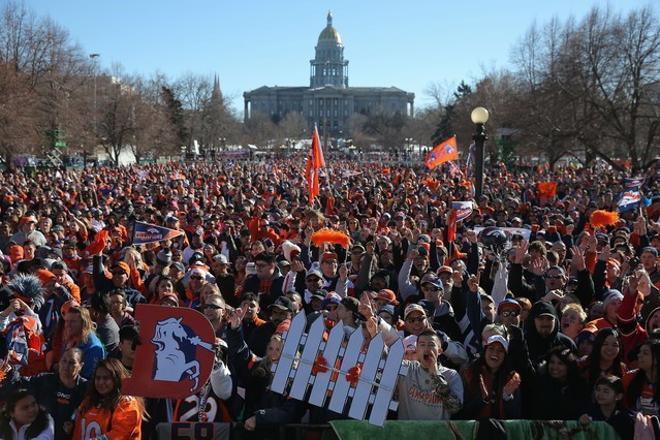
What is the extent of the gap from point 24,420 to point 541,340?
3.57 meters

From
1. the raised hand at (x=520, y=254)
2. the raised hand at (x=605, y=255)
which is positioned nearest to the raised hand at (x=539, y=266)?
the raised hand at (x=520, y=254)

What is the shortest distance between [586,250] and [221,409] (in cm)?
582

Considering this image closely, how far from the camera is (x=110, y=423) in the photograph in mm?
4453

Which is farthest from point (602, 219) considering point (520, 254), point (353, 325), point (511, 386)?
point (511, 386)

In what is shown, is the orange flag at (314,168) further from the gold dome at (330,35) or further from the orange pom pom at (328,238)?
the gold dome at (330,35)

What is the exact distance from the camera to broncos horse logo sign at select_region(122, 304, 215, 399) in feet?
15.4

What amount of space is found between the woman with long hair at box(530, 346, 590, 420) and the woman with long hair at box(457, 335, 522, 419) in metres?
0.17

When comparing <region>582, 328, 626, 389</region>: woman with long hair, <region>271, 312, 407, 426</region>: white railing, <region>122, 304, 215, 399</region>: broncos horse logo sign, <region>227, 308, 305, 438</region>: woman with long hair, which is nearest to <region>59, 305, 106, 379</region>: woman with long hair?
<region>122, 304, 215, 399</region>: broncos horse logo sign

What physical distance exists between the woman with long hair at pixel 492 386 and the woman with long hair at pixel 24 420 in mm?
2616

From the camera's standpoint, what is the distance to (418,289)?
8281 mm

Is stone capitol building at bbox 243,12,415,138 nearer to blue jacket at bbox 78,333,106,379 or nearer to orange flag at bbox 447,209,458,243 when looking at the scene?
orange flag at bbox 447,209,458,243

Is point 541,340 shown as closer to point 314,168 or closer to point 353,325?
point 353,325

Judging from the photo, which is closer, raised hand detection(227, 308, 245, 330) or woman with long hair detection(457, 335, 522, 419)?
woman with long hair detection(457, 335, 522, 419)

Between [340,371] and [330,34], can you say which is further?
[330,34]
